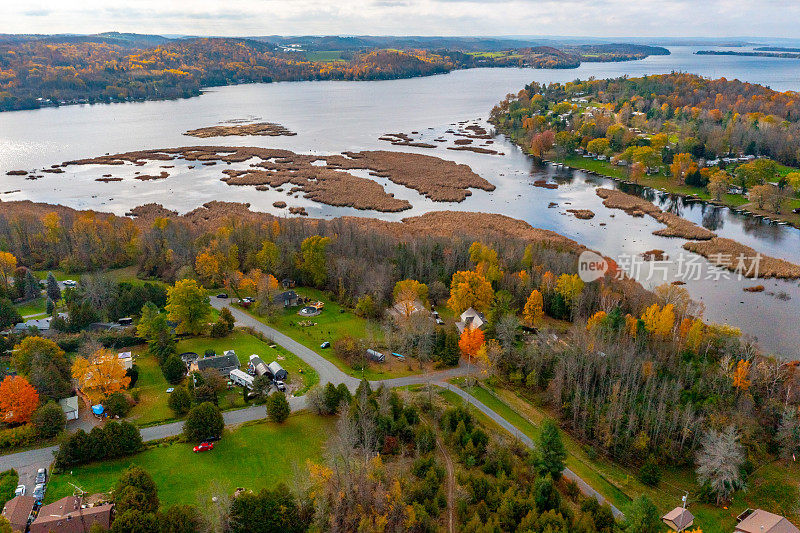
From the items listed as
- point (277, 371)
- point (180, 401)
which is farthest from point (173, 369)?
point (277, 371)

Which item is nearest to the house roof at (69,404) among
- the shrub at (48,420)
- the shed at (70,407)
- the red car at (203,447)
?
the shed at (70,407)

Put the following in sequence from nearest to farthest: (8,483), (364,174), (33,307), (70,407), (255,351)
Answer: (8,483) → (70,407) → (255,351) → (33,307) → (364,174)

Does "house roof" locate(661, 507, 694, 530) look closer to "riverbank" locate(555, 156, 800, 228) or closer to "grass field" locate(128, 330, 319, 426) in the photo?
"grass field" locate(128, 330, 319, 426)

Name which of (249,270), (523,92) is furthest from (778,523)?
(523,92)

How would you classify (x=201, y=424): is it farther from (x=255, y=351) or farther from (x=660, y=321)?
(x=660, y=321)

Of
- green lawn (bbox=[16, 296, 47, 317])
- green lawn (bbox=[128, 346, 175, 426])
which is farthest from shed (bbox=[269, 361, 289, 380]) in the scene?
green lawn (bbox=[16, 296, 47, 317])

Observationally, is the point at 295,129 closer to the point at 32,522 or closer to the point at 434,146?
the point at 434,146
